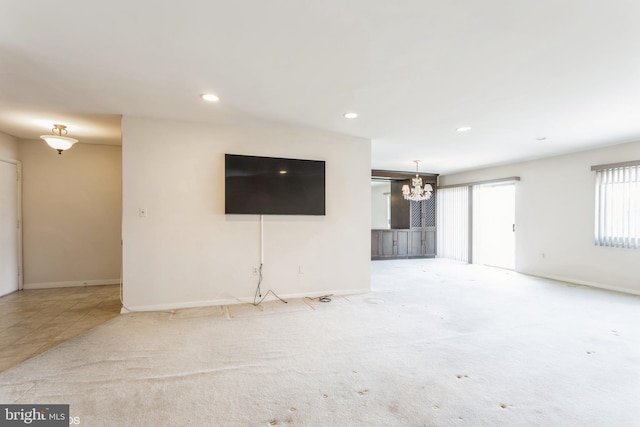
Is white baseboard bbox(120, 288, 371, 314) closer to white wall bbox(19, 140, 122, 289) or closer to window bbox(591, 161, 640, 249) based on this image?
white wall bbox(19, 140, 122, 289)

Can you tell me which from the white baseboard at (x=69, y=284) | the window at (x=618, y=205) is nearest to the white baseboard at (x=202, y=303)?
the white baseboard at (x=69, y=284)

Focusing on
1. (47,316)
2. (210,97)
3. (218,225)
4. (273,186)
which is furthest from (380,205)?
(47,316)

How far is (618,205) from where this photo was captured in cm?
497

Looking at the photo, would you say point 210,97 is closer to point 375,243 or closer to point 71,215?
point 71,215

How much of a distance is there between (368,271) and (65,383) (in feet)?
12.4

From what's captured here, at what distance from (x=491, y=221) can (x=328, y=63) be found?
→ 7130 mm

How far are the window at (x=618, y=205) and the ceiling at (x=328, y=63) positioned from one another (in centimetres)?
124

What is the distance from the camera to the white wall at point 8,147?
177 inches

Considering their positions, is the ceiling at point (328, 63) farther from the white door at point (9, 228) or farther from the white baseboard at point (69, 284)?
the white baseboard at point (69, 284)

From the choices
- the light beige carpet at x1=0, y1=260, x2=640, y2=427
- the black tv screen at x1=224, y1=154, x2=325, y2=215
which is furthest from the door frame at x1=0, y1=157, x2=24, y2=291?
the black tv screen at x1=224, y1=154, x2=325, y2=215

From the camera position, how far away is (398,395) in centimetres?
205

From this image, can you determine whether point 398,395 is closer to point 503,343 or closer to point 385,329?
point 385,329

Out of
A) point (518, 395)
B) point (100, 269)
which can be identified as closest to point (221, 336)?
point (518, 395)

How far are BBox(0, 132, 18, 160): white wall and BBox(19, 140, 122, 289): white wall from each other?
112 millimetres
